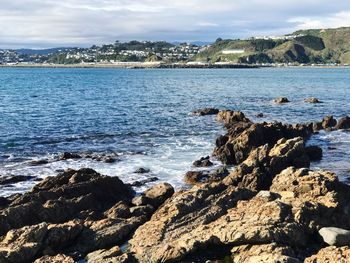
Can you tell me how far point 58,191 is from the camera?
79.0 ft

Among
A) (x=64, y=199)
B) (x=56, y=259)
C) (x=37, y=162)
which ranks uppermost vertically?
(x=56, y=259)

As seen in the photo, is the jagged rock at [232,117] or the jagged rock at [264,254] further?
the jagged rock at [232,117]

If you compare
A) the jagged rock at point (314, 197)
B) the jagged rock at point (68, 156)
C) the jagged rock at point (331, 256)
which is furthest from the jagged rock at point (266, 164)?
the jagged rock at point (68, 156)

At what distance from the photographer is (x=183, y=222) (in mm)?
18562

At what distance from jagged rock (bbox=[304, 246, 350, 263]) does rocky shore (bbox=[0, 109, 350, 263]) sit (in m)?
0.03

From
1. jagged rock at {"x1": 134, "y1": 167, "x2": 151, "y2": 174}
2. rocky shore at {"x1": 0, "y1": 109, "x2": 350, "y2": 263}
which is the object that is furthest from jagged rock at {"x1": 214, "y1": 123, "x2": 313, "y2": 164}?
rocky shore at {"x1": 0, "y1": 109, "x2": 350, "y2": 263}

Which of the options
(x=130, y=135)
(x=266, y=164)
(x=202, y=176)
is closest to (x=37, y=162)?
(x=202, y=176)

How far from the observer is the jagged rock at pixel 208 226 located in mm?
15961

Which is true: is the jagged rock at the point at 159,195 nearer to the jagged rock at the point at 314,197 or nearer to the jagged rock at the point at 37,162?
the jagged rock at the point at 314,197

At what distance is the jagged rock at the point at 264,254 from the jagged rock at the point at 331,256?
574 millimetres

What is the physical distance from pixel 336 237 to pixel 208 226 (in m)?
4.62

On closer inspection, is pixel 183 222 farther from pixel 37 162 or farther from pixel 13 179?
pixel 37 162

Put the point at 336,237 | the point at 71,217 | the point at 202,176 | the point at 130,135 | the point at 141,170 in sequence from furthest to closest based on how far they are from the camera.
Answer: the point at 130,135 < the point at 141,170 < the point at 202,176 < the point at 71,217 < the point at 336,237

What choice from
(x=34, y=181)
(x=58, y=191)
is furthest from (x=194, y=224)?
(x=34, y=181)
